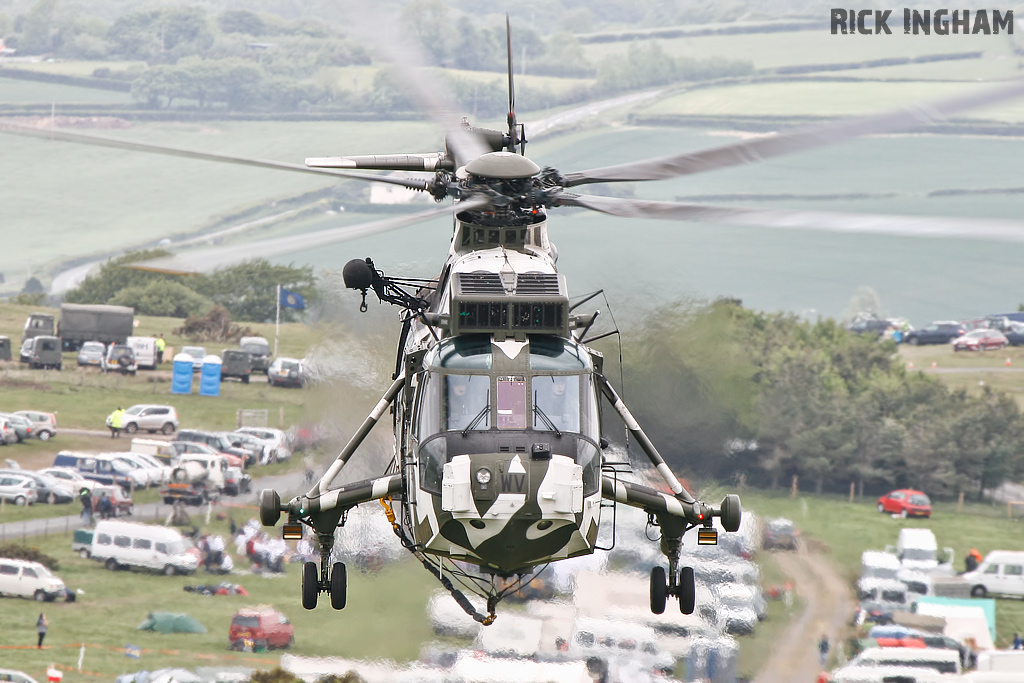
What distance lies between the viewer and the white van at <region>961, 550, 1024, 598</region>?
116ft

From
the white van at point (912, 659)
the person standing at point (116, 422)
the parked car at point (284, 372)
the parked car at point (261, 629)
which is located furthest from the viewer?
the parked car at point (284, 372)

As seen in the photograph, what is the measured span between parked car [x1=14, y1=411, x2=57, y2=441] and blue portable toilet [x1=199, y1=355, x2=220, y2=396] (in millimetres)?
5573

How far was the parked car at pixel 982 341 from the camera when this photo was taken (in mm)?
54875

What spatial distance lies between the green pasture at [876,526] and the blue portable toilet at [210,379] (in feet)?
Answer: 76.9

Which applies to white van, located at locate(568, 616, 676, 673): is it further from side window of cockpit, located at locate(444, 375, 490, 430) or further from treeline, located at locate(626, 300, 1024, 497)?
side window of cockpit, located at locate(444, 375, 490, 430)

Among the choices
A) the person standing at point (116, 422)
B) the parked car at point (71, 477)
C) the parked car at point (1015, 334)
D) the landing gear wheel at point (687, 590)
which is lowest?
the parked car at point (71, 477)

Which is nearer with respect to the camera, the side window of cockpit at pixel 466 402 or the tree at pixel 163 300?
the side window of cockpit at pixel 466 402

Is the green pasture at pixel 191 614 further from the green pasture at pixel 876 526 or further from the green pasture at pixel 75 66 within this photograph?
the green pasture at pixel 75 66

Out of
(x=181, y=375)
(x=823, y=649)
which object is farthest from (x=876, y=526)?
(x=181, y=375)

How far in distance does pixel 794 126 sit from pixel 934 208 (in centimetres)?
1317

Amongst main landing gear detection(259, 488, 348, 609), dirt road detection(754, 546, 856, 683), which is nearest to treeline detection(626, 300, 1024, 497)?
dirt road detection(754, 546, 856, 683)

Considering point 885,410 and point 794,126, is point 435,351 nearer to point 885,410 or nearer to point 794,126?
point 885,410

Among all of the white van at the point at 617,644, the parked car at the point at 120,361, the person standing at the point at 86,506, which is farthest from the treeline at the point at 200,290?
the white van at the point at 617,644

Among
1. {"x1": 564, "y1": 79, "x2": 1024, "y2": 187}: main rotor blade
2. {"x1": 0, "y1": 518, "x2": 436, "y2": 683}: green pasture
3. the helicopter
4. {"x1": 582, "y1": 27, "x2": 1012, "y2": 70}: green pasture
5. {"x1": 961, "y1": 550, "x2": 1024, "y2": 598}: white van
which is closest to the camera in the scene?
{"x1": 564, "y1": 79, "x2": 1024, "y2": 187}: main rotor blade
